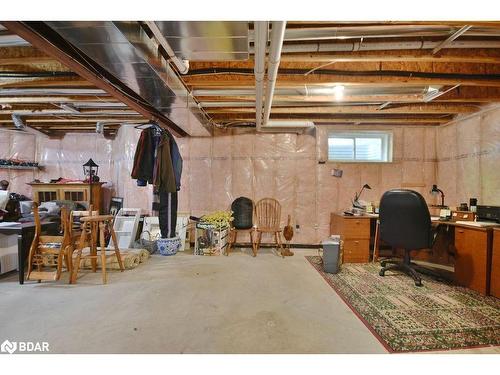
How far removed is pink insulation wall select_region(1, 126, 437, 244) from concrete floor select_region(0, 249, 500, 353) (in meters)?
1.76

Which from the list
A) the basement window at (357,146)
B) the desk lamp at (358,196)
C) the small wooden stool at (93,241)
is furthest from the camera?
the basement window at (357,146)

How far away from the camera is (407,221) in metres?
2.87

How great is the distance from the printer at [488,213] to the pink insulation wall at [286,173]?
1610mm

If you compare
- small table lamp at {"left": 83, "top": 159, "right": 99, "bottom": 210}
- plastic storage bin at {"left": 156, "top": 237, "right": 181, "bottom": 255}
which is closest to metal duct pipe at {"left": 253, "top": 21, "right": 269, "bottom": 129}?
plastic storage bin at {"left": 156, "top": 237, "right": 181, "bottom": 255}

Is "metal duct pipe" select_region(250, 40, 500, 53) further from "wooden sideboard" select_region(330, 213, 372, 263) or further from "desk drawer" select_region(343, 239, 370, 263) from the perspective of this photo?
"desk drawer" select_region(343, 239, 370, 263)

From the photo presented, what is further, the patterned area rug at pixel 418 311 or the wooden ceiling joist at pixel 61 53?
the patterned area rug at pixel 418 311

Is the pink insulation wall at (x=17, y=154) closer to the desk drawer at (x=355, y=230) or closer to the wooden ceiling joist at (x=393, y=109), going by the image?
the wooden ceiling joist at (x=393, y=109)

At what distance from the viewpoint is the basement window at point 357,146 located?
15.6ft

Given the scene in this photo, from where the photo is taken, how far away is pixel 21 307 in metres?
2.30

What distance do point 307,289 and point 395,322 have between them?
902 millimetres

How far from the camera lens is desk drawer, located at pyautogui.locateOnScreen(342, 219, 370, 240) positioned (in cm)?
379

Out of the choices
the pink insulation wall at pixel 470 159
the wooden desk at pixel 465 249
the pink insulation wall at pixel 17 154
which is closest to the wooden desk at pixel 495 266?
the wooden desk at pixel 465 249
